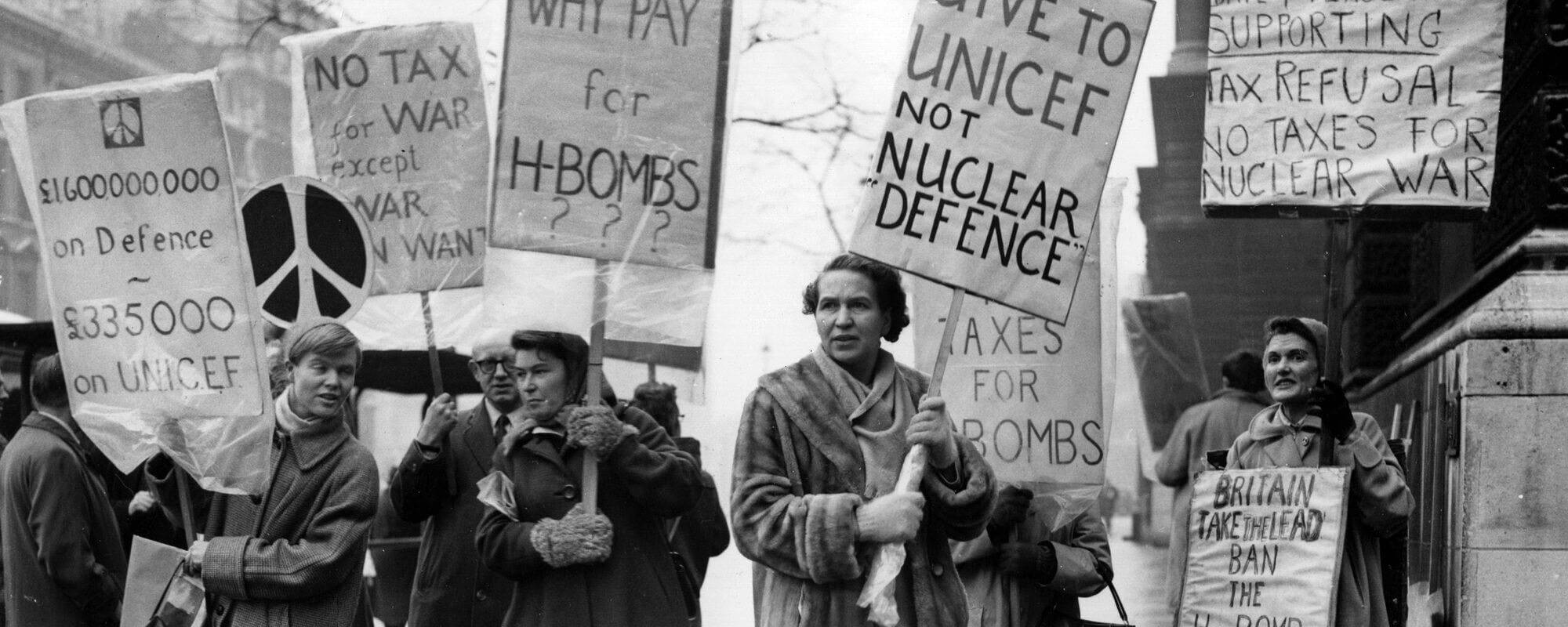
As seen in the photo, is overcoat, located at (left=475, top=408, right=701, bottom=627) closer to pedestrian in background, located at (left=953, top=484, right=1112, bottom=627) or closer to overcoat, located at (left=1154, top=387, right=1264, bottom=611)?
pedestrian in background, located at (left=953, top=484, right=1112, bottom=627)

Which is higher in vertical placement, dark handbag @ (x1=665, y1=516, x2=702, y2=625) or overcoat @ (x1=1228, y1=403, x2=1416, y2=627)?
overcoat @ (x1=1228, y1=403, x2=1416, y2=627)

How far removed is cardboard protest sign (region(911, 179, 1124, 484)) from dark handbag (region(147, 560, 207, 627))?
2.69 metres

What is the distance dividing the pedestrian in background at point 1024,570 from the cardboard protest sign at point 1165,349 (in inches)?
193

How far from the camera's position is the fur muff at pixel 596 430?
19.2 feet

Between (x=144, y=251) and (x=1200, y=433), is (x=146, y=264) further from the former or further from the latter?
(x=1200, y=433)

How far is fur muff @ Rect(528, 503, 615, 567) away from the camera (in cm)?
584

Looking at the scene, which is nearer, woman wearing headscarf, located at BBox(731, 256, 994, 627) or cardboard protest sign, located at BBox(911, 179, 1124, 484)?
woman wearing headscarf, located at BBox(731, 256, 994, 627)

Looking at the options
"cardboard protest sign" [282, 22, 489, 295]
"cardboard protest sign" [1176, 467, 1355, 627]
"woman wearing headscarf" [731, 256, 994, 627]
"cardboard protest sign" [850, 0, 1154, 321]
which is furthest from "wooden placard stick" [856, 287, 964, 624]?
"cardboard protest sign" [282, 22, 489, 295]

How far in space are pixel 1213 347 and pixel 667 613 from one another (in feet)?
44.2

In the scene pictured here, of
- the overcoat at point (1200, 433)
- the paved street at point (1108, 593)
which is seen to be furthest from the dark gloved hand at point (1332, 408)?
the overcoat at point (1200, 433)

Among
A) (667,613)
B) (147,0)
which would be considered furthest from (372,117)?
(147,0)

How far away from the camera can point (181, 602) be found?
603cm

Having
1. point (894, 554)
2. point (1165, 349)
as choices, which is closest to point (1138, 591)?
point (1165, 349)

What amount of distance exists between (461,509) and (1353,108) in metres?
3.33
